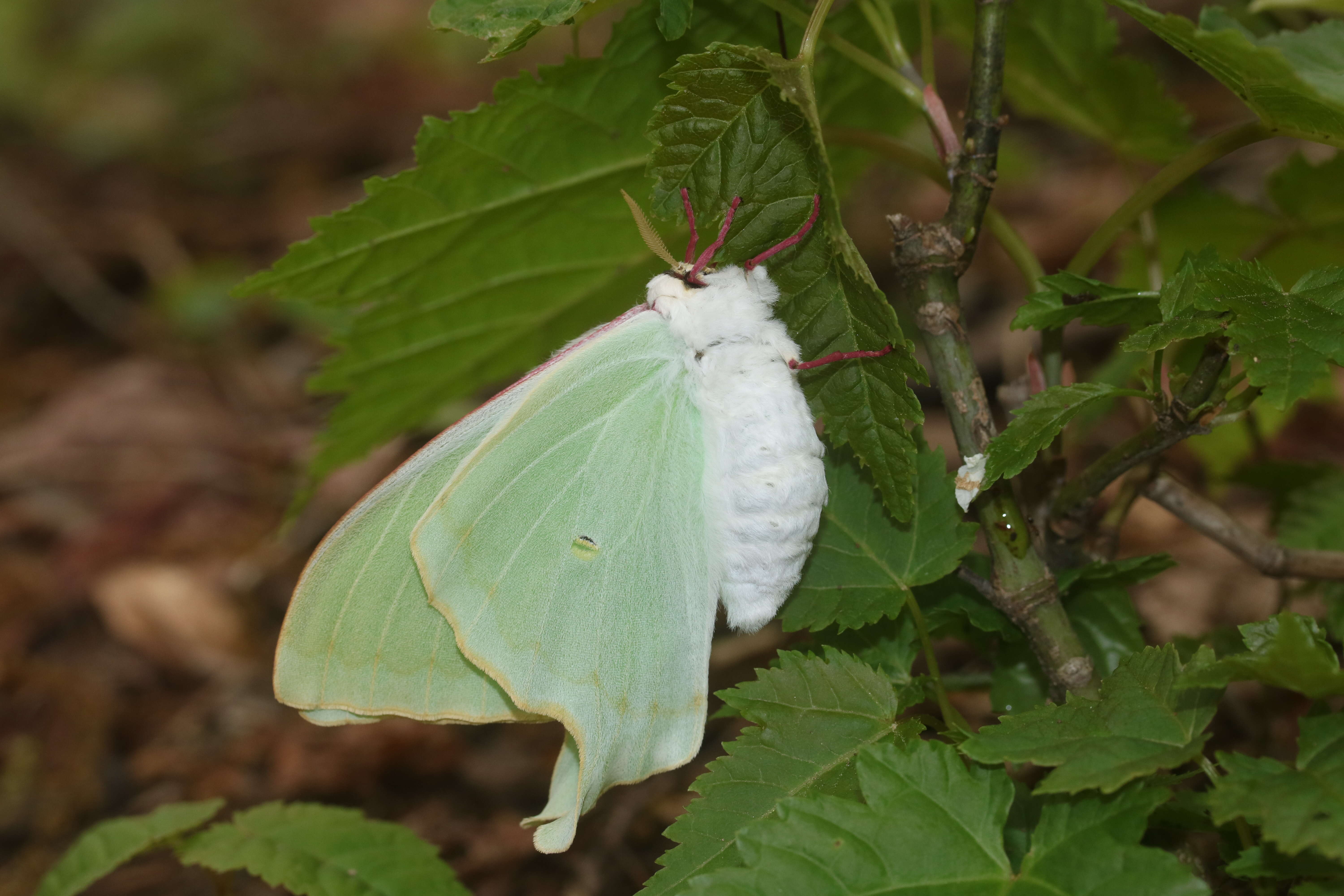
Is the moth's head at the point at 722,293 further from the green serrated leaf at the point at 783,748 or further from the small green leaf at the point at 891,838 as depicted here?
the small green leaf at the point at 891,838

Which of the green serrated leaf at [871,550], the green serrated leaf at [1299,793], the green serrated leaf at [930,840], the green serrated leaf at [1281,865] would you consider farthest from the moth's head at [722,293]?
the green serrated leaf at [1281,865]

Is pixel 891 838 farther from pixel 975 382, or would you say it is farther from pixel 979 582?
pixel 975 382

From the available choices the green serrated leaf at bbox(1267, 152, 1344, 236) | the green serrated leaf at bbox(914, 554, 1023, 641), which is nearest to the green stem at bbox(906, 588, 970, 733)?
the green serrated leaf at bbox(914, 554, 1023, 641)

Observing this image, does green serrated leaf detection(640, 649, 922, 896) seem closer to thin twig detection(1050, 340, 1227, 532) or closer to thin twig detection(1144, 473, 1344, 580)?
thin twig detection(1050, 340, 1227, 532)

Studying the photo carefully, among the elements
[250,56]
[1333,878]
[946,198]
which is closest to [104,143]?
[250,56]

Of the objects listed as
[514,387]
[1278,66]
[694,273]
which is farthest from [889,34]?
[514,387]
